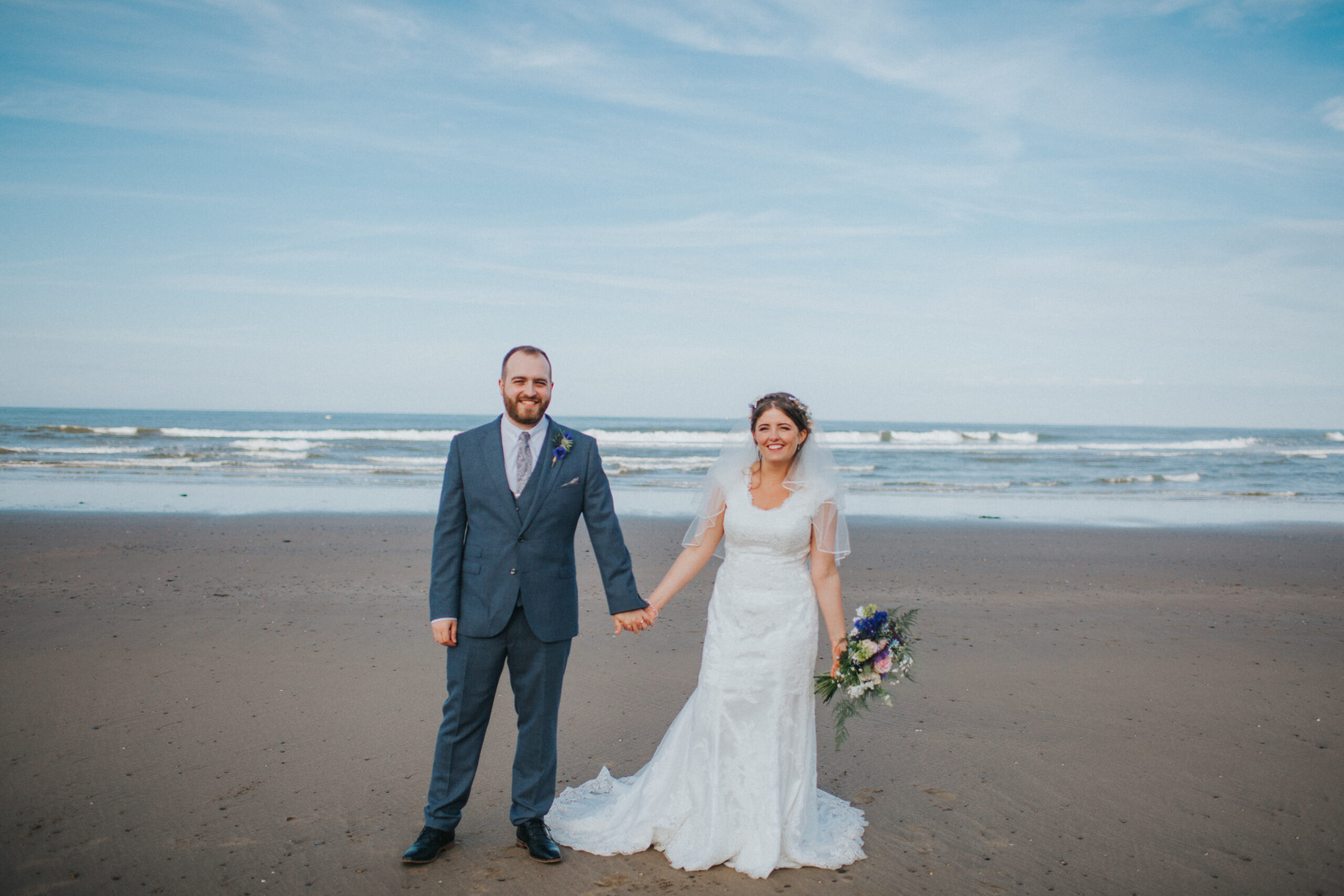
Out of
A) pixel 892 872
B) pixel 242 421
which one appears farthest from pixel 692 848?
pixel 242 421

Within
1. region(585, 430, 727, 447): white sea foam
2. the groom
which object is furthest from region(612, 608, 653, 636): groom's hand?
region(585, 430, 727, 447): white sea foam

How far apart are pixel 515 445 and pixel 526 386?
0.27m

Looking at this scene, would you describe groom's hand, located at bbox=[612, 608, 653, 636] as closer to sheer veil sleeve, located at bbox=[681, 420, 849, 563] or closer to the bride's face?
sheer veil sleeve, located at bbox=[681, 420, 849, 563]

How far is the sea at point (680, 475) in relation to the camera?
14.9 meters

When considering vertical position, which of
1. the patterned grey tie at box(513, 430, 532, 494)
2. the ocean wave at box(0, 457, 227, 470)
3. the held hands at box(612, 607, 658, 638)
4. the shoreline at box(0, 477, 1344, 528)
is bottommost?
the shoreline at box(0, 477, 1344, 528)

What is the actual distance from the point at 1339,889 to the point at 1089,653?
10.3 ft

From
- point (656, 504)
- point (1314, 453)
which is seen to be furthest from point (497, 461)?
point (1314, 453)

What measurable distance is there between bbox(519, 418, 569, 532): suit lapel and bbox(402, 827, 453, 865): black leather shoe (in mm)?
1318

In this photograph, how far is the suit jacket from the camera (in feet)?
11.0

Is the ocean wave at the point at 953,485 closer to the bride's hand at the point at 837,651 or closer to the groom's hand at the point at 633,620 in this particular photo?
the bride's hand at the point at 837,651

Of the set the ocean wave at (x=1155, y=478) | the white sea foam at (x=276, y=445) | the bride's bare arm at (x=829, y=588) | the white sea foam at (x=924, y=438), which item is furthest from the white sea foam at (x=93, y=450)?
the white sea foam at (x=924, y=438)

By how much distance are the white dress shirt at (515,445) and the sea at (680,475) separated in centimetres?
79

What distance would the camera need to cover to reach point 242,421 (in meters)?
57.5

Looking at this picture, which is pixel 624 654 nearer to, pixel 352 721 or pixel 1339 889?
pixel 352 721
